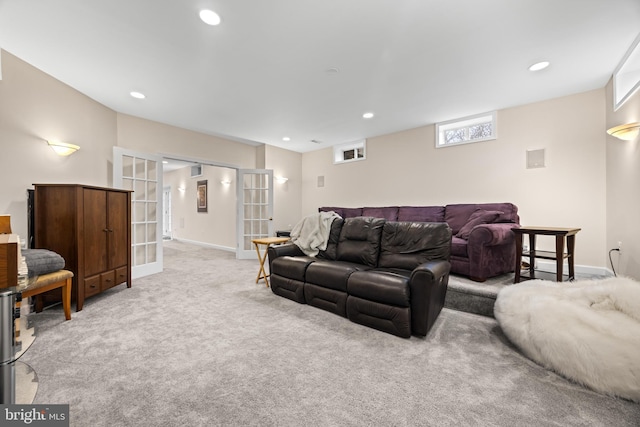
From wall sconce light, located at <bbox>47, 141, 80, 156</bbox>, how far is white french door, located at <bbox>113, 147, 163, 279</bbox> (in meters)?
0.61

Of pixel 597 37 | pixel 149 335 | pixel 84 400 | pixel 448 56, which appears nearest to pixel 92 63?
pixel 149 335

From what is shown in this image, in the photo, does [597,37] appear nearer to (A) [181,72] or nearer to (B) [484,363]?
(B) [484,363]

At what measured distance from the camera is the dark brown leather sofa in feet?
6.84

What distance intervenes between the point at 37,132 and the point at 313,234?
3387 mm

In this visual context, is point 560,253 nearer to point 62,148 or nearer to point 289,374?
point 289,374

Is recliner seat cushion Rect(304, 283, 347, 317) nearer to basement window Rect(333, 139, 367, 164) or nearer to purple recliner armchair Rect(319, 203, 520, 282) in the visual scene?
purple recliner armchair Rect(319, 203, 520, 282)

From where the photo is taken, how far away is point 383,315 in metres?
2.17

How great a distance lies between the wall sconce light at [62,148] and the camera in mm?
2975

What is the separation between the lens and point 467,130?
446cm

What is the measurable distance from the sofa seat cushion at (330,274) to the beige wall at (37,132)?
3.15 meters

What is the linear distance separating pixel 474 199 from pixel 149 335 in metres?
4.79

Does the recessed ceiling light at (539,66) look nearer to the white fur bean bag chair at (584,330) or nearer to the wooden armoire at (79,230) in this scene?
the white fur bean bag chair at (584,330)

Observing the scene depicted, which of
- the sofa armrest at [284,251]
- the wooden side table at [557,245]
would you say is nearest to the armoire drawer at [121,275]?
the sofa armrest at [284,251]

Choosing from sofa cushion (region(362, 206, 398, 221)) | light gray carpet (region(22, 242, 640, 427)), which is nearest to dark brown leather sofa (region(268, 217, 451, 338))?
light gray carpet (region(22, 242, 640, 427))
